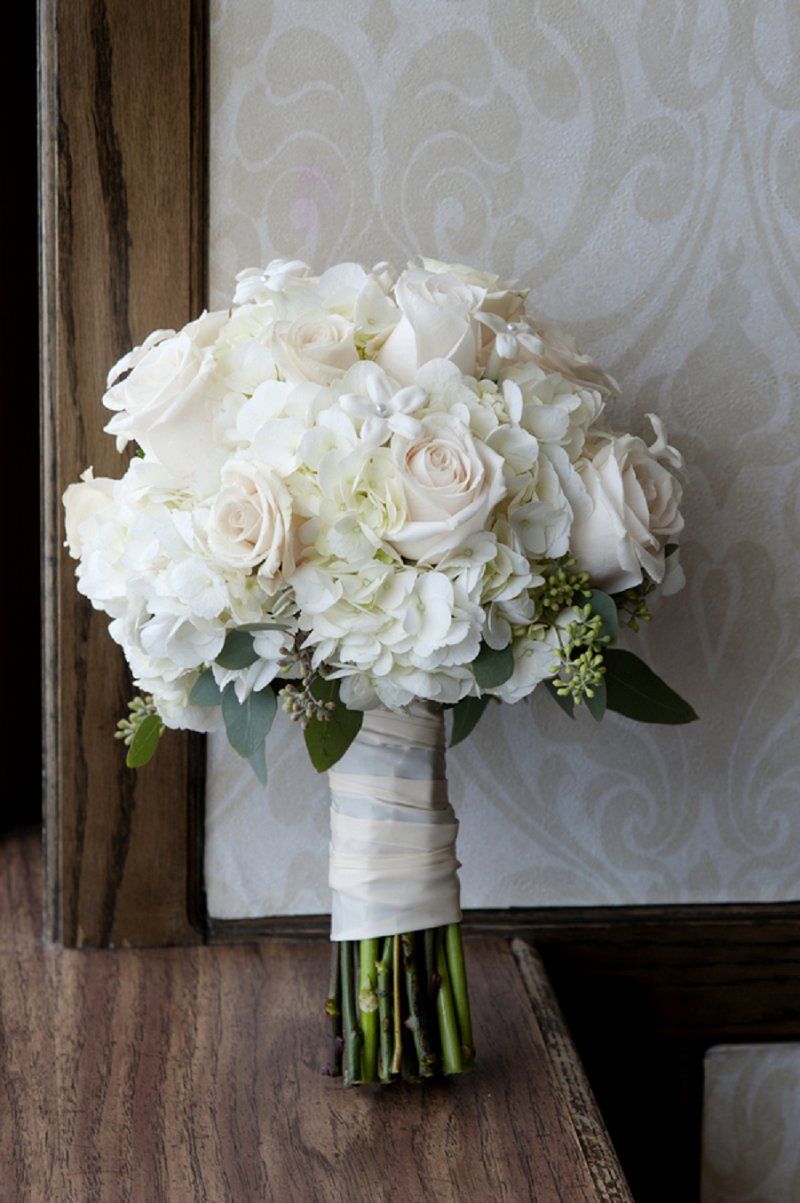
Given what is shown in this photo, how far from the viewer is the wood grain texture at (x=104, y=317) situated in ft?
3.38

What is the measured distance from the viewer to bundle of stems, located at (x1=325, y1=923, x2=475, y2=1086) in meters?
0.86

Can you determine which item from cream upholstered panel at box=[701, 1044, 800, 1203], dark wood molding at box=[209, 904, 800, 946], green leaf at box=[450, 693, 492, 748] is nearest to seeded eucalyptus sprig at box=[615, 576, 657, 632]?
green leaf at box=[450, 693, 492, 748]

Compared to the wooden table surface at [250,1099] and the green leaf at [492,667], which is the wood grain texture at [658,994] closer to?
the wooden table surface at [250,1099]

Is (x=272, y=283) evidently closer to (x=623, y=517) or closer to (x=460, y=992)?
(x=623, y=517)

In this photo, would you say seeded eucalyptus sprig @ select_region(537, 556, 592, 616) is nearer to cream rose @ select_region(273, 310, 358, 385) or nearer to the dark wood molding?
cream rose @ select_region(273, 310, 358, 385)

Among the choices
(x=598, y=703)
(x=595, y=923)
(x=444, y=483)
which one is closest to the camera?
(x=444, y=483)

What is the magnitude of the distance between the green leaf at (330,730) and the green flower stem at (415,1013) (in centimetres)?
16

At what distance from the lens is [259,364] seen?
77 cm

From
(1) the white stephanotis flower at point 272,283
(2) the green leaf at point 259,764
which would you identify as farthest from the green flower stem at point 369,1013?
(1) the white stephanotis flower at point 272,283

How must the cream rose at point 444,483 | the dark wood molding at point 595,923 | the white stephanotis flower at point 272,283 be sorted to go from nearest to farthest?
the cream rose at point 444,483 → the white stephanotis flower at point 272,283 → the dark wood molding at point 595,923

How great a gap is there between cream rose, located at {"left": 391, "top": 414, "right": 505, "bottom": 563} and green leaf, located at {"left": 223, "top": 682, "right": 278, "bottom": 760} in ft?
0.56

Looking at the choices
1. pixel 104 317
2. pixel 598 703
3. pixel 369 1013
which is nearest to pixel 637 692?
pixel 598 703

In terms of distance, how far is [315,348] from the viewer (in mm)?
751

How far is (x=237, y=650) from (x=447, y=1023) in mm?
335
